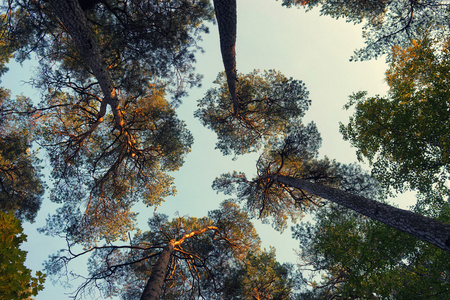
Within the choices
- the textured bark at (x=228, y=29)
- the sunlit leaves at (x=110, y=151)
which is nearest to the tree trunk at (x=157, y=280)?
the sunlit leaves at (x=110, y=151)

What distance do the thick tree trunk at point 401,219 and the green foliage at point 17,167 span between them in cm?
1329

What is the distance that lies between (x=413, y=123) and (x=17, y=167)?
17531 millimetres

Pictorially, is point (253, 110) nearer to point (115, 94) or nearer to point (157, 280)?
point (115, 94)

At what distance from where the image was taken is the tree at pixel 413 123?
20.0 feet

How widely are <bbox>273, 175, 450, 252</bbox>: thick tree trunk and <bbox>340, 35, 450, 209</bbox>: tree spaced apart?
2.64 m

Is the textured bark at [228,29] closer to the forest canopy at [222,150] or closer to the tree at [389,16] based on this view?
the forest canopy at [222,150]

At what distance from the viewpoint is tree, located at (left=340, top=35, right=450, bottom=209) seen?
6.09 m

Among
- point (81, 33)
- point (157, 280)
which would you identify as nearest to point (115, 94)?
point (81, 33)

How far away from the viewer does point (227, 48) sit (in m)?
6.44

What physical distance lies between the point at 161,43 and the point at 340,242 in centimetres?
951

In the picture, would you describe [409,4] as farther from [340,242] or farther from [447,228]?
[340,242]

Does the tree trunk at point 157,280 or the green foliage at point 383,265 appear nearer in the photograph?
the tree trunk at point 157,280

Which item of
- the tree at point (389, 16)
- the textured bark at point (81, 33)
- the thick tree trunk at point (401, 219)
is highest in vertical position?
the tree at point (389, 16)

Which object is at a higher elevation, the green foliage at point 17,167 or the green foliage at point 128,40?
the green foliage at point 128,40
